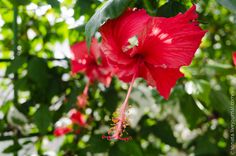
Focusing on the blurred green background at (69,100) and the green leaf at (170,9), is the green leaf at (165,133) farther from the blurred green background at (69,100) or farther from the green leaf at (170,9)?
the green leaf at (170,9)

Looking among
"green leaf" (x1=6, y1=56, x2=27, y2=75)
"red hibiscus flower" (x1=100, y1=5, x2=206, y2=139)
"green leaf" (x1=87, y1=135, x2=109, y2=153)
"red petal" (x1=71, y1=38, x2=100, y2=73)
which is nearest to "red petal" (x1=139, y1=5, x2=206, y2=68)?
"red hibiscus flower" (x1=100, y1=5, x2=206, y2=139)

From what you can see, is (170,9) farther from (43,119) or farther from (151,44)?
(43,119)

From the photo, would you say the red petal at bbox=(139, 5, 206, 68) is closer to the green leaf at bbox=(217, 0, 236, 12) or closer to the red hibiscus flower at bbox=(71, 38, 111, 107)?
the green leaf at bbox=(217, 0, 236, 12)

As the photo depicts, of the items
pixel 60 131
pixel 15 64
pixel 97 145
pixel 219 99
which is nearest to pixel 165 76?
pixel 219 99

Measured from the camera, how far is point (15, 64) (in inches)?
55.0

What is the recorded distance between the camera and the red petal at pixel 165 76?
797 mm

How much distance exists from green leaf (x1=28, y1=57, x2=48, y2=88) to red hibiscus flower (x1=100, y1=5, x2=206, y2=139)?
0.62 metres

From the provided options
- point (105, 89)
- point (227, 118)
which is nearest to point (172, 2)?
point (105, 89)

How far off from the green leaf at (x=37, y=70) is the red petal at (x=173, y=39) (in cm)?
71

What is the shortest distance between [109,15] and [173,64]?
0.50ft

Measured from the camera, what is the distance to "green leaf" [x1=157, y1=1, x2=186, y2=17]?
0.74m

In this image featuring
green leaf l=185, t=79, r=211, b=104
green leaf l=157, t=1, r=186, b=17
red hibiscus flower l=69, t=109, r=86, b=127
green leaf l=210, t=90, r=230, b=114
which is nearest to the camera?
green leaf l=157, t=1, r=186, b=17

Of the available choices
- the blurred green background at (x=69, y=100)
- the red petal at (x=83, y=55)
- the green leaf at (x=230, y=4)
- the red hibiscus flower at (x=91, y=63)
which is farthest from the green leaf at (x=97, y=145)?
the green leaf at (x=230, y=4)

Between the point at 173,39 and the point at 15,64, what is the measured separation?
2.70ft
